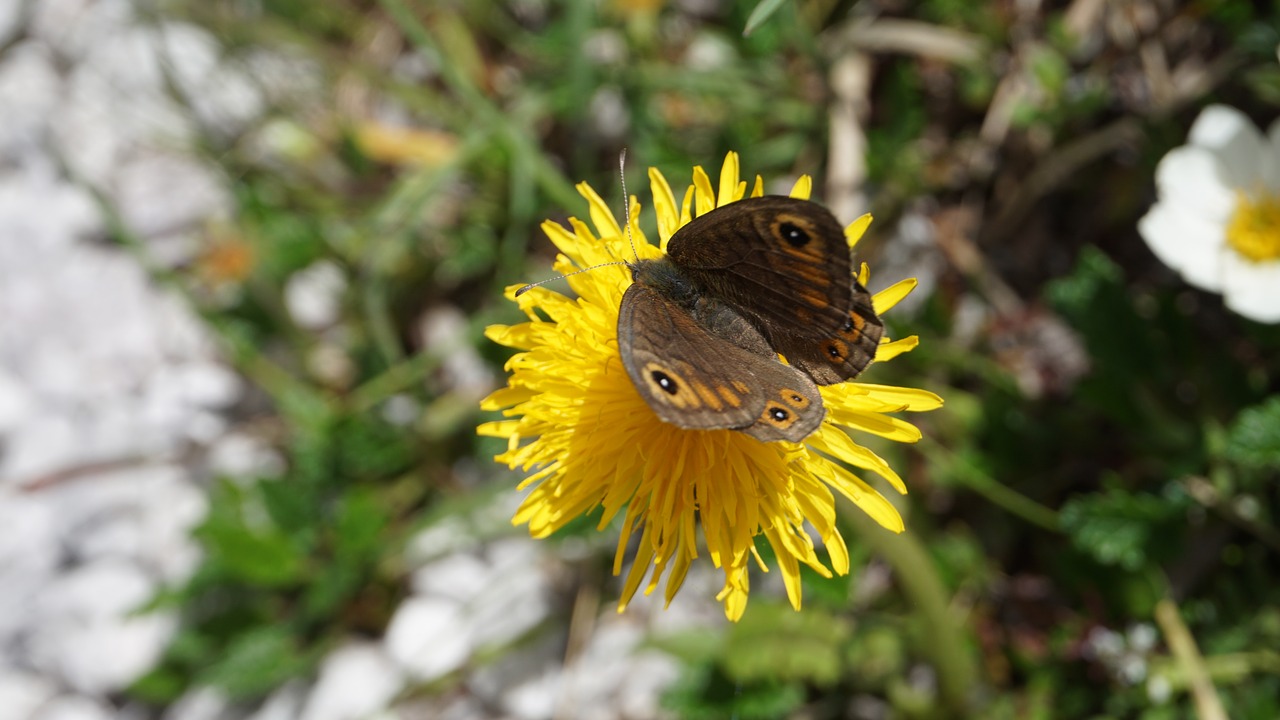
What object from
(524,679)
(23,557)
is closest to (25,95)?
(23,557)

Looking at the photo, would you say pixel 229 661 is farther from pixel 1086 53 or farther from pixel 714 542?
pixel 1086 53

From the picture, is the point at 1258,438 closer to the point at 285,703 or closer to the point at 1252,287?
the point at 1252,287

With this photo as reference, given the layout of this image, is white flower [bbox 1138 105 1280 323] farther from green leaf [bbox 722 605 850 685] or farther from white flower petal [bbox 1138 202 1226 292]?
green leaf [bbox 722 605 850 685]

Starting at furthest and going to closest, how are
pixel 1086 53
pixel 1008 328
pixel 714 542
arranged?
pixel 1086 53, pixel 1008 328, pixel 714 542

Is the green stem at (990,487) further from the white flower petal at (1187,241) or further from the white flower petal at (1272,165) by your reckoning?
the white flower petal at (1272,165)

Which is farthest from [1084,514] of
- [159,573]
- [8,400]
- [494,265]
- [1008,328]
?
[8,400]

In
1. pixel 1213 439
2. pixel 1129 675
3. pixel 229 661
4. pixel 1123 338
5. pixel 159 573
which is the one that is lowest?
pixel 1129 675
